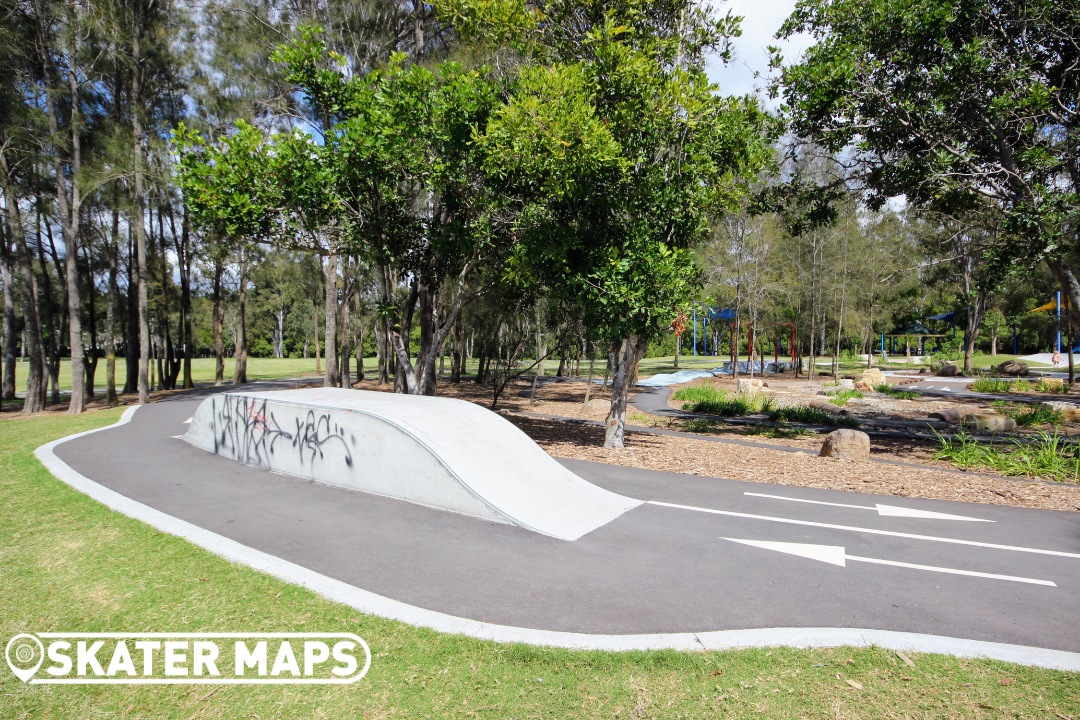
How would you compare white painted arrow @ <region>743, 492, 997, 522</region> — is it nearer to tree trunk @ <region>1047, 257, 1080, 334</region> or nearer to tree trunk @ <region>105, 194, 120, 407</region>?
tree trunk @ <region>1047, 257, 1080, 334</region>

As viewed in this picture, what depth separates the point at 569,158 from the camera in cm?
929

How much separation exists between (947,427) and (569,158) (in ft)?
45.2

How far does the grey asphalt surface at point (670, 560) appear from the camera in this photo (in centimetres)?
476

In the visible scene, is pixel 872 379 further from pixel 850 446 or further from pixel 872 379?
pixel 850 446

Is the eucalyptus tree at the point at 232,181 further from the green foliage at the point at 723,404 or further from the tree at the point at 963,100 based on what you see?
the green foliage at the point at 723,404

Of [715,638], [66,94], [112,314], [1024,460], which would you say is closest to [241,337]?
[112,314]

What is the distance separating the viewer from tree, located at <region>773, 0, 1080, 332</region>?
10.0m

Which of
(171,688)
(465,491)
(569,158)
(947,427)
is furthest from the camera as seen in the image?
(947,427)

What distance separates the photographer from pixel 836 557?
6.16 meters

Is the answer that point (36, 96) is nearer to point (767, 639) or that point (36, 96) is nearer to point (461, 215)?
point (461, 215)

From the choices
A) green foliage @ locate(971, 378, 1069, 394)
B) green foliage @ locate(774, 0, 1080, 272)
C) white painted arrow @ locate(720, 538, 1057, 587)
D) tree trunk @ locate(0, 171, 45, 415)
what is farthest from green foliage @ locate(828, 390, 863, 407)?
tree trunk @ locate(0, 171, 45, 415)

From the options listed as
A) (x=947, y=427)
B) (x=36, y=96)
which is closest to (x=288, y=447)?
(x=947, y=427)

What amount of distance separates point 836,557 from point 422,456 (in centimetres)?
494

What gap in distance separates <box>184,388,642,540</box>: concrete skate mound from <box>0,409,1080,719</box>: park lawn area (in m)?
2.65
